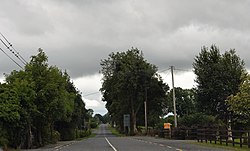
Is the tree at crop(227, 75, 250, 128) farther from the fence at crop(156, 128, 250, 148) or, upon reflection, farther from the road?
the road

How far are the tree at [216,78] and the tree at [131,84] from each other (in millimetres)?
33215

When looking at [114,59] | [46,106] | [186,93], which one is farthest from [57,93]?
[186,93]

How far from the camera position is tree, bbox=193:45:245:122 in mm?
44844

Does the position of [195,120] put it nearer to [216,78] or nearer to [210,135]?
[216,78]

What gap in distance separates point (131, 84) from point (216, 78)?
36.2 metres

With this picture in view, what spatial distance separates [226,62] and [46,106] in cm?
1886

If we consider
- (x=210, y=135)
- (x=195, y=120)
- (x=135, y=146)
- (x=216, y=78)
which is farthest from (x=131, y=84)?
(x=135, y=146)

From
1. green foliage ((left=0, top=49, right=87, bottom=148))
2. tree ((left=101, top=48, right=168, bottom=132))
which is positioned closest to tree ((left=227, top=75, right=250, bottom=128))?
green foliage ((left=0, top=49, right=87, bottom=148))

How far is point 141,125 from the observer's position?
315 feet

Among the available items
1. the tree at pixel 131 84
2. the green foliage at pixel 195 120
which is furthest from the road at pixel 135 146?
the tree at pixel 131 84

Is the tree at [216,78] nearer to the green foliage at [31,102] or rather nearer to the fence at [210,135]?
the fence at [210,135]

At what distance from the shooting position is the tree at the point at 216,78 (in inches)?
1766

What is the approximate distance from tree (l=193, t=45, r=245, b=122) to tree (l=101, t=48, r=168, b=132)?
109ft

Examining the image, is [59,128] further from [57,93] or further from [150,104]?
[57,93]
